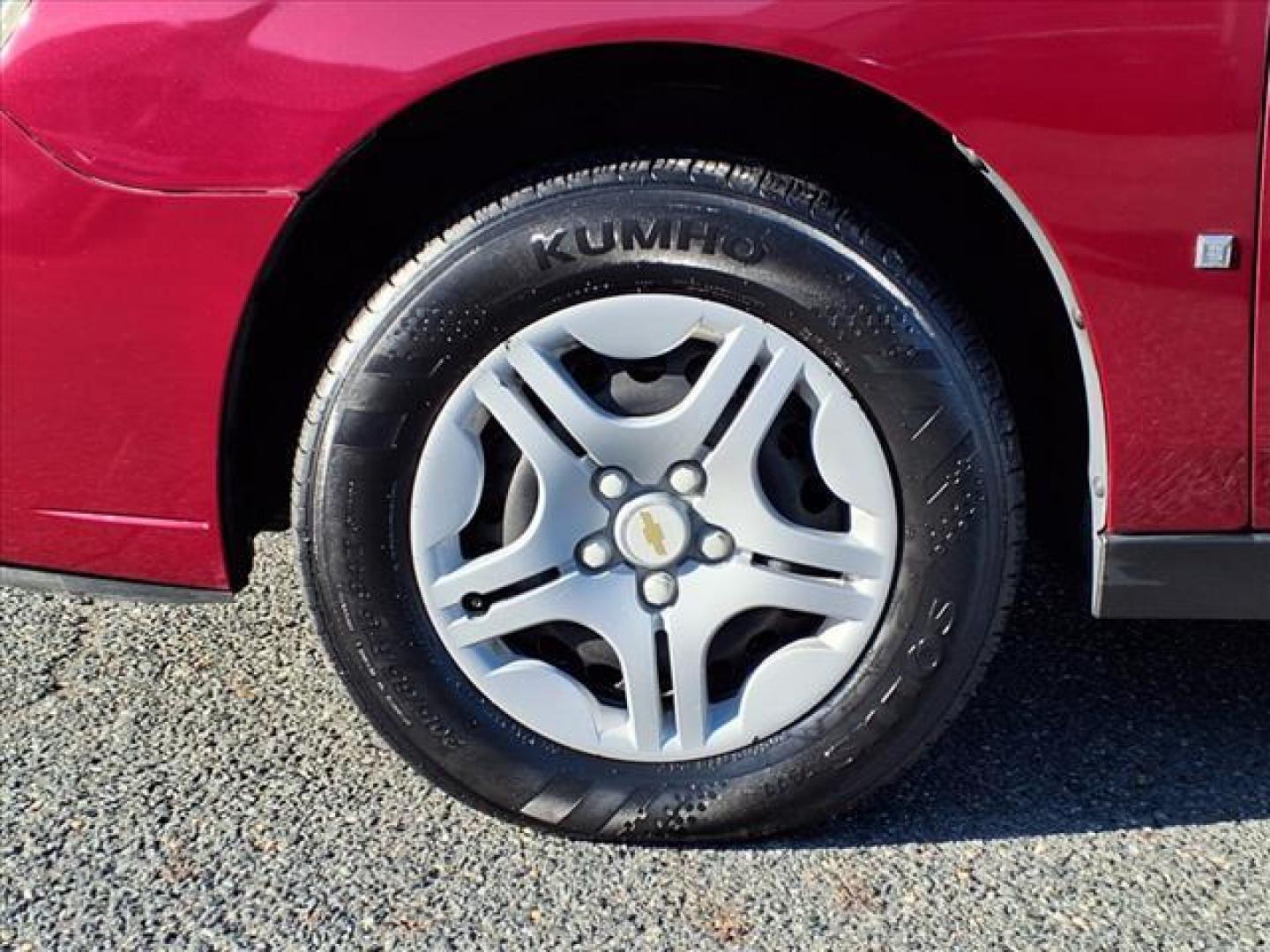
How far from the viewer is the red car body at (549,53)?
1962 mm

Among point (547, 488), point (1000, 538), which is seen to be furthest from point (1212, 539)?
point (547, 488)

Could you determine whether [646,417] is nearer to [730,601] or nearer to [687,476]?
[687,476]

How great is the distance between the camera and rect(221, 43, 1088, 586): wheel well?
7.04 feet

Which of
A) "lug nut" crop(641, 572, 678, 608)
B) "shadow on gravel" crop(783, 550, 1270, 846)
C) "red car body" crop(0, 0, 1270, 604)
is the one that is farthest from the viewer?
"shadow on gravel" crop(783, 550, 1270, 846)

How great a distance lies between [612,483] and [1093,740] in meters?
0.94

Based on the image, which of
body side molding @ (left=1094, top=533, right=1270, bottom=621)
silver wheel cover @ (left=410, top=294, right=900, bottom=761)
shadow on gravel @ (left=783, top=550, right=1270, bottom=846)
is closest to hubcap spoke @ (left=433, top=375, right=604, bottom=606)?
silver wheel cover @ (left=410, top=294, right=900, bottom=761)

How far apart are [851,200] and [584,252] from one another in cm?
37

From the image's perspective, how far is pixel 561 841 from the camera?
7.70ft

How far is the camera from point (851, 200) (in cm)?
221

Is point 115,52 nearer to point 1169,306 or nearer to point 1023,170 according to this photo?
point 1023,170

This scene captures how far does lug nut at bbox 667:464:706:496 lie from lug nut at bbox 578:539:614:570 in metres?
0.13

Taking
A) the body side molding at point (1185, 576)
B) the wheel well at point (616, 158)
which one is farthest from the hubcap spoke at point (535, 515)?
the body side molding at point (1185, 576)

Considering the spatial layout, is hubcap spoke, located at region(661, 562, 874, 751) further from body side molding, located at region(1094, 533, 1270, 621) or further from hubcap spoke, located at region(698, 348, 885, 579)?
body side molding, located at region(1094, 533, 1270, 621)

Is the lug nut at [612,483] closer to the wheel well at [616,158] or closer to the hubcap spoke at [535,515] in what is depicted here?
the hubcap spoke at [535,515]
